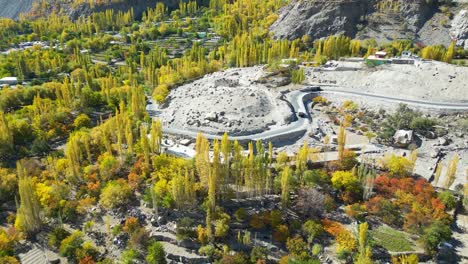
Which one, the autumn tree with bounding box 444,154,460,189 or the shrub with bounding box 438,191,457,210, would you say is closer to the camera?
Result: the shrub with bounding box 438,191,457,210

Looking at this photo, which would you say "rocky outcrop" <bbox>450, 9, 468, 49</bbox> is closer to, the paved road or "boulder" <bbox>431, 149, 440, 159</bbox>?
the paved road

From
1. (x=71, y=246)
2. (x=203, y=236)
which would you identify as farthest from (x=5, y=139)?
(x=203, y=236)

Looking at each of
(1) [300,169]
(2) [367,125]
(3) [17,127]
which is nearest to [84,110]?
(3) [17,127]

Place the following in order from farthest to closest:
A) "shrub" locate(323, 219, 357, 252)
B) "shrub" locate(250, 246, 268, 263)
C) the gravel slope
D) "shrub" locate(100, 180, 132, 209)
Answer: the gravel slope → "shrub" locate(100, 180, 132, 209) → "shrub" locate(323, 219, 357, 252) → "shrub" locate(250, 246, 268, 263)

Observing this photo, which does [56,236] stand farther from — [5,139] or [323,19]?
[323,19]

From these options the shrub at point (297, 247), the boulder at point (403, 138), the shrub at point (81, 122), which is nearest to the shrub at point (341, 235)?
the shrub at point (297, 247)

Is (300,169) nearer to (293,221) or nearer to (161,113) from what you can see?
(293,221)

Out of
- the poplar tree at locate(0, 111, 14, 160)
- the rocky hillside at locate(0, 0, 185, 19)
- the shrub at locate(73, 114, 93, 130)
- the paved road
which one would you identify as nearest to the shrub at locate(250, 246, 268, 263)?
the poplar tree at locate(0, 111, 14, 160)
